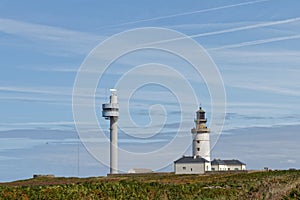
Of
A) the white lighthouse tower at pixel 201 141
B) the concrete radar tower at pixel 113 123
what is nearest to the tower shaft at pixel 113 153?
the concrete radar tower at pixel 113 123

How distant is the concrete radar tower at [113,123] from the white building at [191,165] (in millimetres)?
9208

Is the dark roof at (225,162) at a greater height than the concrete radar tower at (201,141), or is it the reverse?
the concrete radar tower at (201,141)

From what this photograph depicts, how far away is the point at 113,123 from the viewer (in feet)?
330

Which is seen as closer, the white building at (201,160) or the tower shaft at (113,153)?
the white building at (201,160)

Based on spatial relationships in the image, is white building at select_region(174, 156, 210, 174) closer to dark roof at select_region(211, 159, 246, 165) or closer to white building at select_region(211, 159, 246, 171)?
white building at select_region(211, 159, 246, 171)

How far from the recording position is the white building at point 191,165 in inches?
3691

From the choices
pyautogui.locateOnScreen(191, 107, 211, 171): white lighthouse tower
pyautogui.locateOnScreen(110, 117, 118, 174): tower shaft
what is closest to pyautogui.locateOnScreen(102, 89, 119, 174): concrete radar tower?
pyautogui.locateOnScreen(110, 117, 118, 174): tower shaft

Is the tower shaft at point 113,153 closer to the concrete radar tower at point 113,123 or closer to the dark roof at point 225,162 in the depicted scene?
the concrete radar tower at point 113,123

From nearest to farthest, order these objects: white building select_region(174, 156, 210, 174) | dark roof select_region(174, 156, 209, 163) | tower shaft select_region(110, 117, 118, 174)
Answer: white building select_region(174, 156, 210, 174), dark roof select_region(174, 156, 209, 163), tower shaft select_region(110, 117, 118, 174)

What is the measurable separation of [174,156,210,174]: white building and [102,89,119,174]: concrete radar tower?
921cm

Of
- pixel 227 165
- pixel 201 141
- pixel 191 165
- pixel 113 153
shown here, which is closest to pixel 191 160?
pixel 191 165

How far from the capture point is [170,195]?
32.8 m

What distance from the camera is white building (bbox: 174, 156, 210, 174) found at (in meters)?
93.8


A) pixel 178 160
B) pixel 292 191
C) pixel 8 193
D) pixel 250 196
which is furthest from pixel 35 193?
pixel 178 160
